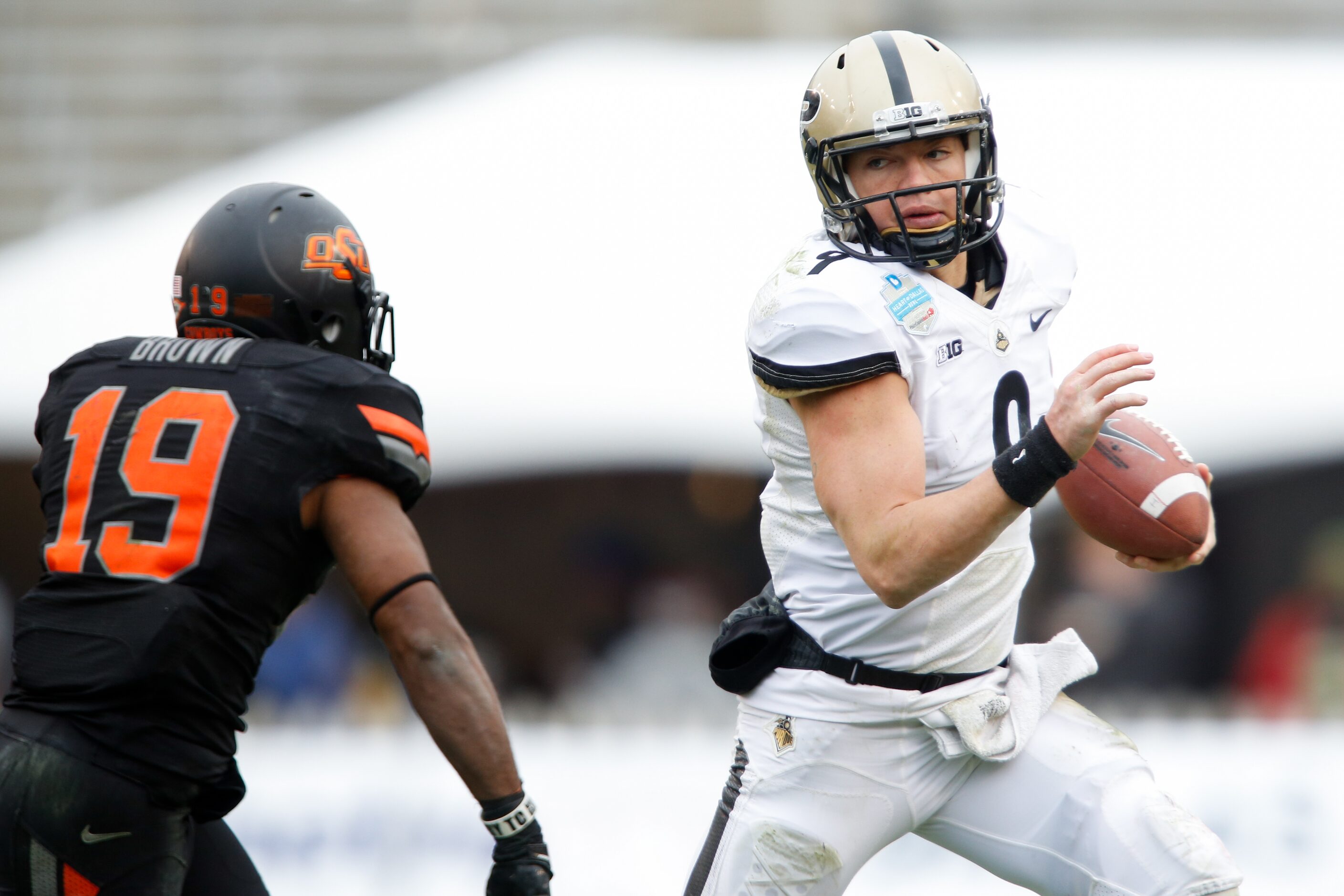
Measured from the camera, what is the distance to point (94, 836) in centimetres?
Answer: 243

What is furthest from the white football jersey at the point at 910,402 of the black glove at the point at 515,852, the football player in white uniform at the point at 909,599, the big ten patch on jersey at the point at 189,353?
the big ten patch on jersey at the point at 189,353

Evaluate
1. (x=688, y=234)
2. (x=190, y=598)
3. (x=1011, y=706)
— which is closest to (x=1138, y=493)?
(x=1011, y=706)

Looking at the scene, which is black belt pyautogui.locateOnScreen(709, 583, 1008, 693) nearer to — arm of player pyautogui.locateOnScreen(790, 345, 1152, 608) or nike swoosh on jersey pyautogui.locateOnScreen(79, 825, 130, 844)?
arm of player pyautogui.locateOnScreen(790, 345, 1152, 608)

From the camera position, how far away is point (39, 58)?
10.5m

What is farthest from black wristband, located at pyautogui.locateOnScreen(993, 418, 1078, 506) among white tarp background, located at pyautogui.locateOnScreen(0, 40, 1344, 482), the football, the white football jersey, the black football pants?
white tarp background, located at pyautogui.locateOnScreen(0, 40, 1344, 482)

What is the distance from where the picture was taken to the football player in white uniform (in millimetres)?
2627

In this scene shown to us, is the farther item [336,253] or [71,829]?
[336,253]

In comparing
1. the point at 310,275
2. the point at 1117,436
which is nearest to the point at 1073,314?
the point at 1117,436

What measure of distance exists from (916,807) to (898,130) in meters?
1.24

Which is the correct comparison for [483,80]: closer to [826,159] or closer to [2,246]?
[2,246]

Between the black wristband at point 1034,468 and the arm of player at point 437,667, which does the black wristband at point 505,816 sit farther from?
the black wristband at point 1034,468

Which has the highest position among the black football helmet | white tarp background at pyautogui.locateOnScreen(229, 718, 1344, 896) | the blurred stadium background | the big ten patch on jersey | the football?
the black football helmet

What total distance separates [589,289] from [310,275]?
15.5 ft

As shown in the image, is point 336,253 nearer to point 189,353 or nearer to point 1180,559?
point 189,353
